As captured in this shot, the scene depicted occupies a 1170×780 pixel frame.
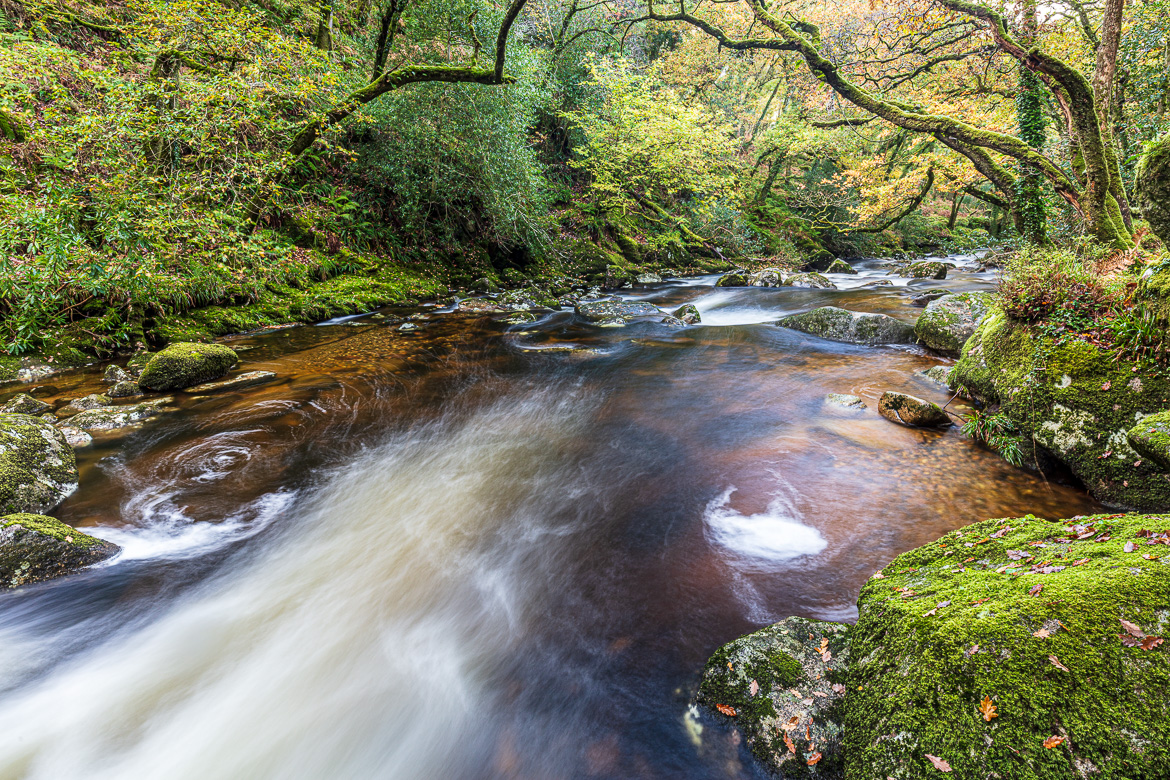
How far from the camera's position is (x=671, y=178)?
18297mm

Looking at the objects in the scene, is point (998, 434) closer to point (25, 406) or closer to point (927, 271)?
point (25, 406)

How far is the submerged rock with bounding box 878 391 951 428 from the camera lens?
17.6ft

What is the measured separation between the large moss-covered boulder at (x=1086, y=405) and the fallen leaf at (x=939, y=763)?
3438mm

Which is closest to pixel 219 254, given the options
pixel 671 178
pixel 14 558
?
pixel 14 558

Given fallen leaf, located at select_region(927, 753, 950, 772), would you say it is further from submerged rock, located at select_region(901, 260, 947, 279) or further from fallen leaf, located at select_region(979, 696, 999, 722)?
submerged rock, located at select_region(901, 260, 947, 279)

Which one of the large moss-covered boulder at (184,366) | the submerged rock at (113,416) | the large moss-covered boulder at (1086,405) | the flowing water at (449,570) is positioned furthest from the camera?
the large moss-covered boulder at (184,366)

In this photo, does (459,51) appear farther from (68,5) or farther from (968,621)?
(968,621)

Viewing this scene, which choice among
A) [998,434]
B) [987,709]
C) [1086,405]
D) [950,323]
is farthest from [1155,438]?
[950,323]

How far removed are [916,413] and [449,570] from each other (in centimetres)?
537

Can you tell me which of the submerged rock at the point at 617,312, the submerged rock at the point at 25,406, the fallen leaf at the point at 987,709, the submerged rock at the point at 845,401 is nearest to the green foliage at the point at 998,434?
the submerged rock at the point at 845,401

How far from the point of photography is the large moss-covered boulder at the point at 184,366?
20.7ft

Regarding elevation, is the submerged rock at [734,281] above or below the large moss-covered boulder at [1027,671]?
above

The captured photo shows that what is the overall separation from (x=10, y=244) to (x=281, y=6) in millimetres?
10630

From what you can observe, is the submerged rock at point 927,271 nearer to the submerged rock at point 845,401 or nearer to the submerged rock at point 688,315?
the submerged rock at point 688,315
